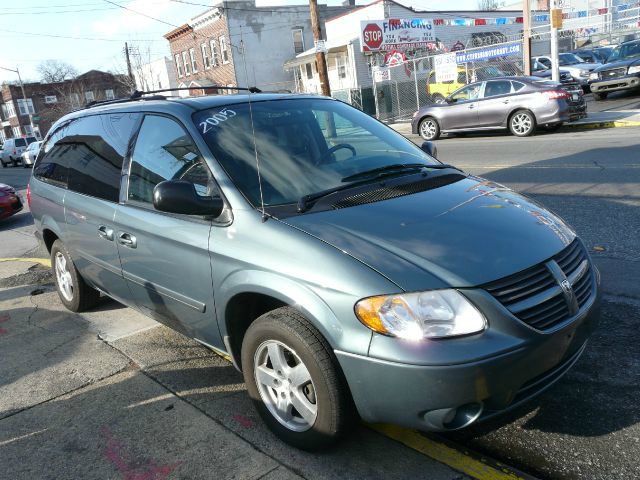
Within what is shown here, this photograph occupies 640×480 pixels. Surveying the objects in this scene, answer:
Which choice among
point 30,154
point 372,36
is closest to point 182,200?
point 372,36

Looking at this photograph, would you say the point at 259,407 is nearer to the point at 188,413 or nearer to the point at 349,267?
the point at 188,413

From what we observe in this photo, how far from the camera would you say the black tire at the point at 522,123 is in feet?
48.3

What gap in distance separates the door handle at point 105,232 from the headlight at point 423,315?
234 cm

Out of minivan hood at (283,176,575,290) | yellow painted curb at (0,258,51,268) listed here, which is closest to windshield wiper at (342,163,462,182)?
minivan hood at (283,176,575,290)

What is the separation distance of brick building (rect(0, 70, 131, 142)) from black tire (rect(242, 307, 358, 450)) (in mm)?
59794

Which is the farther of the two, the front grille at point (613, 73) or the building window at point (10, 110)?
the building window at point (10, 110)

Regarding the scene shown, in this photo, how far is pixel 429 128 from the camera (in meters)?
17.5

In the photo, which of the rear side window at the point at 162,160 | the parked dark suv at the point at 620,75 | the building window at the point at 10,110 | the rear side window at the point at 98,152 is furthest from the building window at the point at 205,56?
the building window at the point at 10,110

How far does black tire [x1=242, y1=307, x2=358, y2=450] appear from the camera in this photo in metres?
2.58

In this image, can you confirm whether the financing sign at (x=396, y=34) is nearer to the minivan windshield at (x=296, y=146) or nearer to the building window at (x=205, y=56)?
the building window at (x=205, y=56)

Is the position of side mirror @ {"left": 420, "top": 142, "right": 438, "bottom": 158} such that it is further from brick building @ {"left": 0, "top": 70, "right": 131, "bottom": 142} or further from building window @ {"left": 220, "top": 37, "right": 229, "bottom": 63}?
brick building @ {"left": 0, "top": 70, "right": 131, "bottom": 142}

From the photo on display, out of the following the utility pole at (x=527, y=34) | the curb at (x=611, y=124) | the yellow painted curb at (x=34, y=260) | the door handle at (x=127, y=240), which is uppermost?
the utility pole at (x=527, y=34)

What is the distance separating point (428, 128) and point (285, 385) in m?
15.6

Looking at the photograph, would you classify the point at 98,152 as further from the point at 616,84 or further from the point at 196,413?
the point at 616,84
